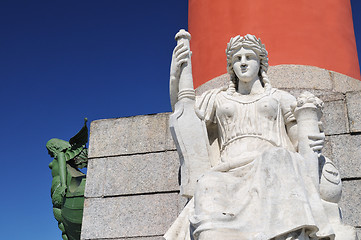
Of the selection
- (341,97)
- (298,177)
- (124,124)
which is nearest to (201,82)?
(124,124)

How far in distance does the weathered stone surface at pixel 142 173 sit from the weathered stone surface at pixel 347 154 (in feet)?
6.47

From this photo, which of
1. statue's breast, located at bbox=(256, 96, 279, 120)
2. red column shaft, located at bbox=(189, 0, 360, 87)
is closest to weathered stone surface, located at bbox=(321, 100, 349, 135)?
red column shaft, located at bbox=(189, 0, 360, 87)

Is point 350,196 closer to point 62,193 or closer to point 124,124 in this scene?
point 124,124

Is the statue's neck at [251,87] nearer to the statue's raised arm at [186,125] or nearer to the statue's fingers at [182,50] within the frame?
the statue's raised arm at [186,125]

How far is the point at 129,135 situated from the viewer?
723 cm

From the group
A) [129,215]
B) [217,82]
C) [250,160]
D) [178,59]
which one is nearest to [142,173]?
[129,215]

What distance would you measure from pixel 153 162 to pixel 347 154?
2.44 meters

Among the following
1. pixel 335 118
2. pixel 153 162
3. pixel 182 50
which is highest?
pixel 182 50

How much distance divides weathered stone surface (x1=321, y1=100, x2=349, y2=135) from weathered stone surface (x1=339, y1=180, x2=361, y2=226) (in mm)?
669

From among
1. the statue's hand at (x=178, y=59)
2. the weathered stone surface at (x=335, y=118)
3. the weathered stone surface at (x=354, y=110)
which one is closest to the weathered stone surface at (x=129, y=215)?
the statue's hand at (x=178, y=59)

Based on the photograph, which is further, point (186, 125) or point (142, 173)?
→ point (142, 173)

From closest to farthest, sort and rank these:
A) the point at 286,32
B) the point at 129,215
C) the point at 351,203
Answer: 1. the point at 351,203
2. the point at 129,215
3. the point at 286,32

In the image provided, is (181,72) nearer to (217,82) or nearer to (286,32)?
(217,82)

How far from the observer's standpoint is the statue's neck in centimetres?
569
